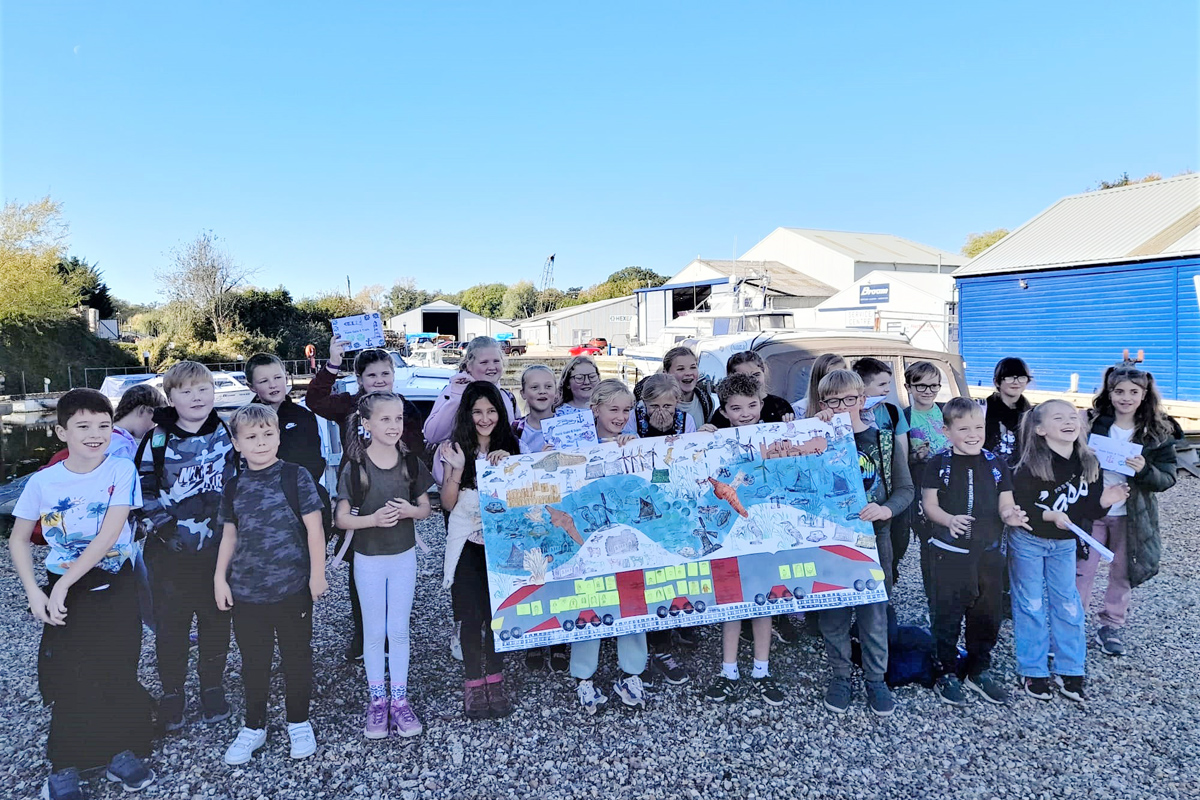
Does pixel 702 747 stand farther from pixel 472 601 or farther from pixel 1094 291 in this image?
pixel 1094 291

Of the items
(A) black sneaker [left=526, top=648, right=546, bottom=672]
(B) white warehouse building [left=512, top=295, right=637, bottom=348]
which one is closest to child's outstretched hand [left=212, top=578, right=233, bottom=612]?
(A) black sneaker [left=526, top=648, right=546, bottom=672]

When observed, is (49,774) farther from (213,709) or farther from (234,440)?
(234,440)

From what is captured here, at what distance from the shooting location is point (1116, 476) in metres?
3.90

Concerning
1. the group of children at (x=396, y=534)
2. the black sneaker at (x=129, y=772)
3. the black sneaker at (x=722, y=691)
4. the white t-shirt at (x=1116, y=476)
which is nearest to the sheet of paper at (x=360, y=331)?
the group of children at (x=396, y=534)

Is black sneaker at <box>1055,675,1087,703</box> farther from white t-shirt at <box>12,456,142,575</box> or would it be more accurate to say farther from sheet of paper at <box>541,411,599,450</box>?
white t-shirt at <box>12,456,142,575</box>

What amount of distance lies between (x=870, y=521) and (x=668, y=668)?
1415mm

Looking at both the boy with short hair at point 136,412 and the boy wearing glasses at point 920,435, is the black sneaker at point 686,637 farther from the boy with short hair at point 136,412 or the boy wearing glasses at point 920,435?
the boy with short hair at point 136,412

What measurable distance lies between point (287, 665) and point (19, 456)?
17.2m

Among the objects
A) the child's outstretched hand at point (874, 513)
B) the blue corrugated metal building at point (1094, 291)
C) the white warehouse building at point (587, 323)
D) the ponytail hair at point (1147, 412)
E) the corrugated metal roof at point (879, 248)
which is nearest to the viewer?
the child's outstretched hand at point (874, 513)

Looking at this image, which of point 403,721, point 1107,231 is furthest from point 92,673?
point 1107,231

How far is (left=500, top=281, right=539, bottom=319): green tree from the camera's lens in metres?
84.8

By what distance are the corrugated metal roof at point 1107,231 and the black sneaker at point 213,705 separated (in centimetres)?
1961

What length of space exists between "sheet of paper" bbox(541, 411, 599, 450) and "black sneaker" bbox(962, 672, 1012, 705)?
2.45m

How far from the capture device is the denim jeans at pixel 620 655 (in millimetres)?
3617
